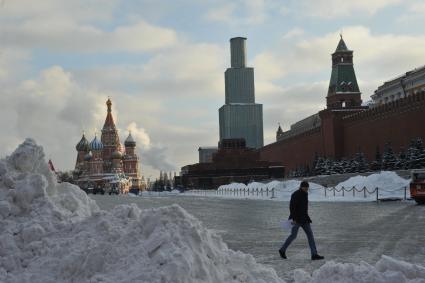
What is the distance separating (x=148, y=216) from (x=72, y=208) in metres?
2.79

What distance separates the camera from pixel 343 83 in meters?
74.2

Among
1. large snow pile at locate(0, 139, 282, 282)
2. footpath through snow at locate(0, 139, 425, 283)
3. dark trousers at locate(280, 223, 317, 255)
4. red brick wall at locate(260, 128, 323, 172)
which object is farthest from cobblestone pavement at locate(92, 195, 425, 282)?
red brick wall at locate(260, 128, 323, 172)

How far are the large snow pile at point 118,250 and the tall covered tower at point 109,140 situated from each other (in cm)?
11162

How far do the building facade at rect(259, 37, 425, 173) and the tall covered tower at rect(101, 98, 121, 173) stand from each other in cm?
3930

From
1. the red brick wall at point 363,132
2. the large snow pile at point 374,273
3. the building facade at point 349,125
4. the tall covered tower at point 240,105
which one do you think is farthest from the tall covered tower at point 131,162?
the large snow pile at point 374,273

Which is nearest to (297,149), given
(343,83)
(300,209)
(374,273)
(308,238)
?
(343,83)

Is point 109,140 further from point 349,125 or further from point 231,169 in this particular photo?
point 349,125

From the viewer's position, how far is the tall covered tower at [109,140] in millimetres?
117562

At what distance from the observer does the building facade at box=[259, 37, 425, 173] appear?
52188mm

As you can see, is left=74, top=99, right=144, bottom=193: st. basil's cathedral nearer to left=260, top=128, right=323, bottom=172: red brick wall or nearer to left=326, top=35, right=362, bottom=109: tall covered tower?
left=260, top=128, right=323, bottom=172: red brick wall

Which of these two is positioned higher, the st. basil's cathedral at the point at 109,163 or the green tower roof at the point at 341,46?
the green tower roof at the point at 341,46

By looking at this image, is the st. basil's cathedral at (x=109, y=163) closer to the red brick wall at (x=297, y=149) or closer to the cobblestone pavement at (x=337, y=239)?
the red brick wall at (x=297, y=149)

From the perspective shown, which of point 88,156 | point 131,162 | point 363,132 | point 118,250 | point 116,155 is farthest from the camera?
point 131,162

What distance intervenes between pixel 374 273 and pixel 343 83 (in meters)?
70.3
